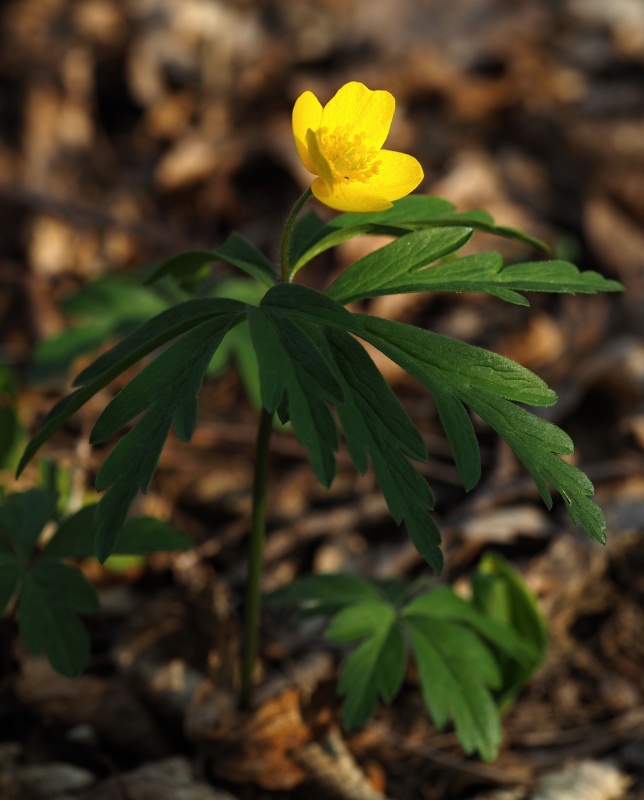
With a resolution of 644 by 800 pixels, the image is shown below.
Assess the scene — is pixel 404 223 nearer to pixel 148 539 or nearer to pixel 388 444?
pixel 388 444

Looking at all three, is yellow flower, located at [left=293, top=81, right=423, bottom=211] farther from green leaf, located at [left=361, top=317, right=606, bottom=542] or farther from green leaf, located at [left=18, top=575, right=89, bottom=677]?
green leaf, located at [left=18, top=575, right=89, bottom=677]

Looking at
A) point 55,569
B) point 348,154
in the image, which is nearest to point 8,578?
point 55,569

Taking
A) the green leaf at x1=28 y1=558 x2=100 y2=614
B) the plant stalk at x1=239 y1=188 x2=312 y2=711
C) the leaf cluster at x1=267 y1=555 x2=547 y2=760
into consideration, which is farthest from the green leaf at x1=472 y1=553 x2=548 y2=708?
the green leaf at x1=28 y1=558 x2=100 y2=614

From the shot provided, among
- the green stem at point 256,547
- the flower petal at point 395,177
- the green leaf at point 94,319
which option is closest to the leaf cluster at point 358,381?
the flower petal at point 395,177

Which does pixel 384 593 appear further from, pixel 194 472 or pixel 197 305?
pixel 194 472

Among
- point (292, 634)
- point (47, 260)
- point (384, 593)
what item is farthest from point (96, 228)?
point (384, 593)

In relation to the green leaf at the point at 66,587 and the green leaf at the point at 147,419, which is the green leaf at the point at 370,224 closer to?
the green leaf at the point at 147,419
